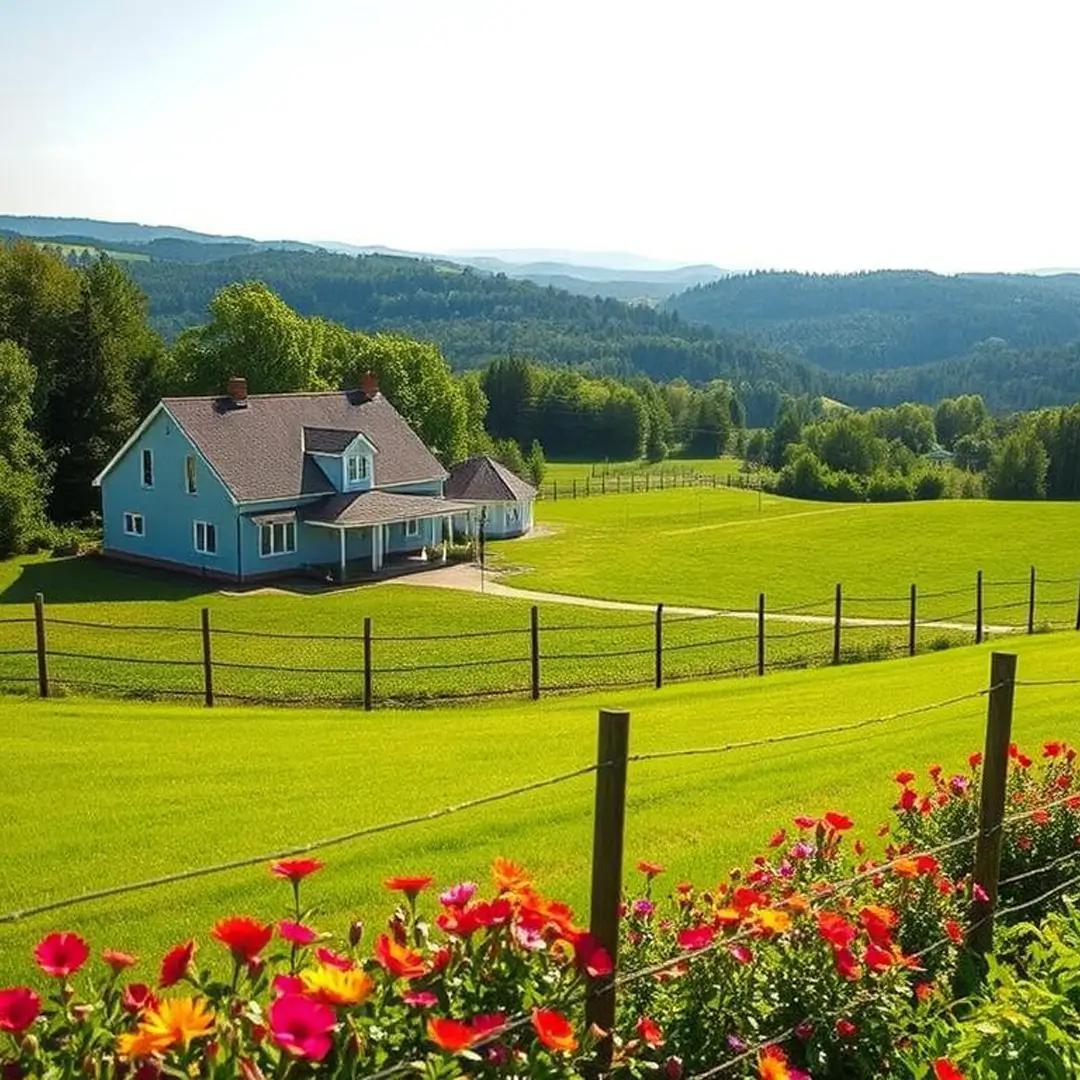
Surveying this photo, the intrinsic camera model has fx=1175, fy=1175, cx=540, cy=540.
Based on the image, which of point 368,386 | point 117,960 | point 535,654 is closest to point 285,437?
point 368,386

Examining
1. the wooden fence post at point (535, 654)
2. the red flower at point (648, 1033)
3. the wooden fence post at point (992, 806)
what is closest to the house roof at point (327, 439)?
the wooden fence post at point (535, 654)

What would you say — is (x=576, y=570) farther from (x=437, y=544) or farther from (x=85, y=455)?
(x=85, y=455)

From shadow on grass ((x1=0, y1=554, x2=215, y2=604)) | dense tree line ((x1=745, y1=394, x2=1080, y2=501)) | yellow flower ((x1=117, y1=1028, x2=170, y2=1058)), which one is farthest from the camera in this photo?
dense tree line ((x1=745, y1=394, x2=1080, y2=501))

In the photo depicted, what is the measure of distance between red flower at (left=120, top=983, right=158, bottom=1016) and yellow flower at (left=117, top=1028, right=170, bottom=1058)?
0.29m

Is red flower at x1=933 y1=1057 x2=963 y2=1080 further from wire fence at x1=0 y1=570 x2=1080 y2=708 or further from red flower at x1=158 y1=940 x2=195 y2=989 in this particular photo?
wire fence at x1=0 y1=570 x2=1080 y2=708

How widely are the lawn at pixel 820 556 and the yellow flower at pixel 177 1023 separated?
28597 mm

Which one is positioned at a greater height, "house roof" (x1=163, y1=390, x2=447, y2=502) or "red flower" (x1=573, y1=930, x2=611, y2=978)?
"red flower" (x1=573, y1=930, x2=611, y2=978)

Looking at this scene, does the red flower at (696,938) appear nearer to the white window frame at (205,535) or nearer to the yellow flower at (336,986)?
the yellow flower at (336,986)

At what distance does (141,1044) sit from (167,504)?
42.6m

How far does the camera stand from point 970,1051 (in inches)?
184

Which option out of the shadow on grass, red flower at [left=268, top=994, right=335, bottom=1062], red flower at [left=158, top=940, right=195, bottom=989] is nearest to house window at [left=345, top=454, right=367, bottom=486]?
the shadow on grass

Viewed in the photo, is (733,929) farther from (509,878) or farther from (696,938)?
(509,878)

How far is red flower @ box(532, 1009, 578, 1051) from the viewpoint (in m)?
3.17

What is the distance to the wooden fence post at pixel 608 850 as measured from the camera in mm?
4039
